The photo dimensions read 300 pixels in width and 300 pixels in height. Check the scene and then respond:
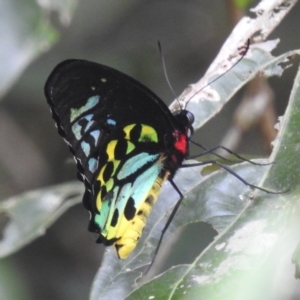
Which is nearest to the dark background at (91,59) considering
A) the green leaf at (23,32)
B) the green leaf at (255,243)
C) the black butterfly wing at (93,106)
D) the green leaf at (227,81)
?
the green leaf at (23,32)

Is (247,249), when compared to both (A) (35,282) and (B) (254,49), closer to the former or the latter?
(B) (254,49)

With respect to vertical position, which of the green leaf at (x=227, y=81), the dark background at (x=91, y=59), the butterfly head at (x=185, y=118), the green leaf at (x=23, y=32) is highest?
the green leaf at (x=23, y=32)

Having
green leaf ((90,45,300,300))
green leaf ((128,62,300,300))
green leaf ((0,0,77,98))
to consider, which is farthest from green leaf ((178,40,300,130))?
green leaf ((0,0,77,98))

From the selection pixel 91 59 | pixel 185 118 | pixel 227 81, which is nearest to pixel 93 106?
pixel 185 118

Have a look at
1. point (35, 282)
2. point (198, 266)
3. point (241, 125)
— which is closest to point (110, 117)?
point (198, 266)

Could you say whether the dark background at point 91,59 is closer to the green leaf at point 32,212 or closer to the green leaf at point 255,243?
the green leaf at point 32,212

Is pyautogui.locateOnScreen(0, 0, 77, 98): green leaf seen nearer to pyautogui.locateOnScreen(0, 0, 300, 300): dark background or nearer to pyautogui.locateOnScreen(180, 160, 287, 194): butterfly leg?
pyautogui.locateOnScreen(180, 160, 287, 194): butterfly leg

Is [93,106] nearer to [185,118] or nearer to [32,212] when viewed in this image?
[185,118]

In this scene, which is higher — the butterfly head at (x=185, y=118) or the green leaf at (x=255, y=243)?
the butterfly head at (x=185, y=118)
